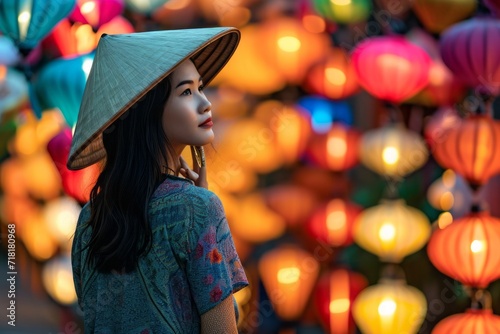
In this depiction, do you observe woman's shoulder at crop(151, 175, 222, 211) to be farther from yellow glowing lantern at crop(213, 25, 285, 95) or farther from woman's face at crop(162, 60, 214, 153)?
yellow glowing lantern at crop(213, 25, 285, 95)

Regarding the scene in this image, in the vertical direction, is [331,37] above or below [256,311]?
above

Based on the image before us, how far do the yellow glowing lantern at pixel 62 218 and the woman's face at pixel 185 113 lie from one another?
2207 millimetres

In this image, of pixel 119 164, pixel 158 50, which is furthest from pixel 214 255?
pixel 158 50

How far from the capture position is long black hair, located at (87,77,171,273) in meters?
1.29

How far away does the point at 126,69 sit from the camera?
1.34 meters

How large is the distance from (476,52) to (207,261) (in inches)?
77.9

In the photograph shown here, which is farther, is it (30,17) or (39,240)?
(39,240)

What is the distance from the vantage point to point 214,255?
4.19 ft

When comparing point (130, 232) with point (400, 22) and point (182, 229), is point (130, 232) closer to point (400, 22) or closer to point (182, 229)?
point (182, 229)

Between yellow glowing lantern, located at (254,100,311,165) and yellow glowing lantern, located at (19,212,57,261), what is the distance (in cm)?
96

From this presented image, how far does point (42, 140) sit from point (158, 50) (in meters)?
2.24

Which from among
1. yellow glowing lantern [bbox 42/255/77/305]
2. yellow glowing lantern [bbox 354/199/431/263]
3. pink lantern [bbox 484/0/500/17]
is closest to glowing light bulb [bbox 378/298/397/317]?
yellow glowing lantern [bbox 354/199/431/263]

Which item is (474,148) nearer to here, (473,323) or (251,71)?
(473,323)

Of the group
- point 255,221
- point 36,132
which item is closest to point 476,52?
point 255,221
